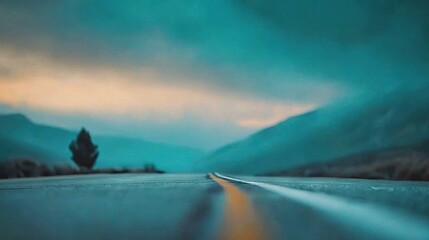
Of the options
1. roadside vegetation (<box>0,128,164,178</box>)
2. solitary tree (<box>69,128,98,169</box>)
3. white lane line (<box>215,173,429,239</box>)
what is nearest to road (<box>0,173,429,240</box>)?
white lane line (<box>215,173,429,239</box>)

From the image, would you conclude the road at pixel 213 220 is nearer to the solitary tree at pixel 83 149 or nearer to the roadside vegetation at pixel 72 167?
the roadside vegetation at pixel 72 167

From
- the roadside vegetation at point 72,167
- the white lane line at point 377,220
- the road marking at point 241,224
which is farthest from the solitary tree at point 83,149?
the white lane line at point 377,220

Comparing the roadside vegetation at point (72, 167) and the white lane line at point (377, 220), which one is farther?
the roadside vegetation at point (72, 167)

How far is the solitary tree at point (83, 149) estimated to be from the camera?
1655 centimetres

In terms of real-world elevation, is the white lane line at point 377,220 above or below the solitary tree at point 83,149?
below

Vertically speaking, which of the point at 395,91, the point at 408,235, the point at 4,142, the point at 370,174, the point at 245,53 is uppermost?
the point at 245,53

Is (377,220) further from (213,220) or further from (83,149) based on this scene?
(83,149)

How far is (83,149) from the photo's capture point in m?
16.8

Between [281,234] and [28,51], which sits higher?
[28,51]

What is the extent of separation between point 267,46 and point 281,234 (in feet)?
48.3

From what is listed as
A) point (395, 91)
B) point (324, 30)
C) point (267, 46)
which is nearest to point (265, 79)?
point (267, 46)

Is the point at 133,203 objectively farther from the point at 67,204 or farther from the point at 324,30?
the point at 324,30

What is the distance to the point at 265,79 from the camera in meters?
16.9

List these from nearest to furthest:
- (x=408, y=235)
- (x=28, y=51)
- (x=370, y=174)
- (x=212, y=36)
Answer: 1. (x=408, y=235)
2. (x=370, y=174)
3. (x=28, y=51)
4. (x=212, y=36)
